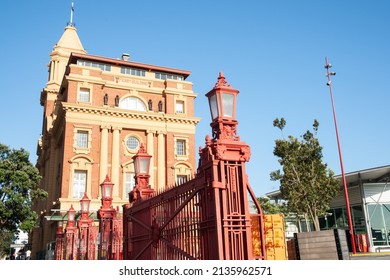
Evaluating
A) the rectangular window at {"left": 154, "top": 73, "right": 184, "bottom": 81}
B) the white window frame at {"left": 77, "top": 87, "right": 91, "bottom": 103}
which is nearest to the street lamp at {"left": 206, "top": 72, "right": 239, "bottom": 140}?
the white window frame at {"left": 77, "top": 87, "right": 91, "bottom": 103}

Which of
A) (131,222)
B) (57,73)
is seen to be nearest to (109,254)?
(131,222)

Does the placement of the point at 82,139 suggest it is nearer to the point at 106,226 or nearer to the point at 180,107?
the point at 180,107

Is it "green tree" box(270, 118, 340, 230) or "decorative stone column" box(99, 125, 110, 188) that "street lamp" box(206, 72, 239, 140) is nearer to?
"green tree" box(270, 118, 340, 230)

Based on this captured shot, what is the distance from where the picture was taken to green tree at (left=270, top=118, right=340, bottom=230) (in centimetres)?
2356

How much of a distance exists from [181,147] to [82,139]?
9.99 metres

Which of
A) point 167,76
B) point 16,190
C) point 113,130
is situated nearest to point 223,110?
point 16,190

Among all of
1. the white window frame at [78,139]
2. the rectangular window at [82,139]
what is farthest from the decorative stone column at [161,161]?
the rectangular window at [82,139]

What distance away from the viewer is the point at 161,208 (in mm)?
7707

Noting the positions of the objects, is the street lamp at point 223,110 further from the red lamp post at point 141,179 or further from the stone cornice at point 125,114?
the stone cornice at point 125,114

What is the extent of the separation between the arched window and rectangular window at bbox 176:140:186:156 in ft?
16.2

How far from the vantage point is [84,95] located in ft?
120

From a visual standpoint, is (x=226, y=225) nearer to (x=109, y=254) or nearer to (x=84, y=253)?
(x=109, y=254)

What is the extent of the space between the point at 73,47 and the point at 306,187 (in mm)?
38471

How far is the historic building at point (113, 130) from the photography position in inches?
1369
